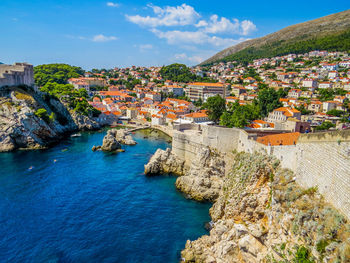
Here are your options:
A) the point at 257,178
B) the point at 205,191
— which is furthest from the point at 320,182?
the point at 205,191

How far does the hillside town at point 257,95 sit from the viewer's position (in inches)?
1690

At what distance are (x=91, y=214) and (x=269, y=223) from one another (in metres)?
12.6

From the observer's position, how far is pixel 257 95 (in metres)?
65.5

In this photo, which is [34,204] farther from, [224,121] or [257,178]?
[224,121]

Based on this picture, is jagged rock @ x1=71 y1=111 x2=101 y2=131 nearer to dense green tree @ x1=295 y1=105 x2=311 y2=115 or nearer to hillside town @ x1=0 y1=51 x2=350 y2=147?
hillside town @ x1=0 y1=51 x2=350 y2=147

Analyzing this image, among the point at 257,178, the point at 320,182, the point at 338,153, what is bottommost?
the point at 257,178

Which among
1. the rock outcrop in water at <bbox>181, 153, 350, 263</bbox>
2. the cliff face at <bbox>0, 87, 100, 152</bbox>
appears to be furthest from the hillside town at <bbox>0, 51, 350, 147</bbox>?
the cliff face at <bbox>0, 87, 100, 152</bbox>

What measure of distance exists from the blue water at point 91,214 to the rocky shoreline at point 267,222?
2.17m

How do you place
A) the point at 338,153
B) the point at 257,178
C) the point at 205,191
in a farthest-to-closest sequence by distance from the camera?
1. the point at 205,191
2. the point at 257,178
3. the point at 338,153

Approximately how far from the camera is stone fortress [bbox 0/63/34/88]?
40.8 m

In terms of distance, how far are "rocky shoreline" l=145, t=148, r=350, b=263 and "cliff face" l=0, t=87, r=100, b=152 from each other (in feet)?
88.9

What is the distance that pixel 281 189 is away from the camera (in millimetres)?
12086

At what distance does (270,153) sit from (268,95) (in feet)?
110

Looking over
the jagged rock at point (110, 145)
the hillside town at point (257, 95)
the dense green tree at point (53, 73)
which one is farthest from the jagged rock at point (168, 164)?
the dense green tree at point (53, 73)
